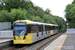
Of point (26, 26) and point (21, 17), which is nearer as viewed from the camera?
point (26, 26)

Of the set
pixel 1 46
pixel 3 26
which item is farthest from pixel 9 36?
pixel 1 46

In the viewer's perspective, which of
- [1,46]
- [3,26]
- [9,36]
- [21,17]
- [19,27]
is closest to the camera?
[1,46]

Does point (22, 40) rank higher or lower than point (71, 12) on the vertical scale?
lower

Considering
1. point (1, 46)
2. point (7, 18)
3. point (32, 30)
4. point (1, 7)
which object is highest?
point (1, 7)

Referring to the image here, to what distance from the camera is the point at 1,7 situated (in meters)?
53.7

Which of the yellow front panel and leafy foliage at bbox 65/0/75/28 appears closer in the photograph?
the yellow front panel

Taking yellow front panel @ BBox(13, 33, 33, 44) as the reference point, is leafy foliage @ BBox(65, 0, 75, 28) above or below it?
above

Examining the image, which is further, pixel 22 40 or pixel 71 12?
pixel 71 12

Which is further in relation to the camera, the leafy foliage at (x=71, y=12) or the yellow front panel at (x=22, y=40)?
the leafy foliage at (x=71, y=12)

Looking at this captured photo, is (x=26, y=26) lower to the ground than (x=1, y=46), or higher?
higher

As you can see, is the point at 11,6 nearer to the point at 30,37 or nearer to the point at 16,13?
the point at 16,13

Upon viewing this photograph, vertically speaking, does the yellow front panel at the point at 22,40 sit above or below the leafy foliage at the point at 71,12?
below

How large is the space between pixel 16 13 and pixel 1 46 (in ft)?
66.4

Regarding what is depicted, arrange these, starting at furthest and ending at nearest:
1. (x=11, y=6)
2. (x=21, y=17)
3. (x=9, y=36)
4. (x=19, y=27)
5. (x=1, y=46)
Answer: (x=11, y=6), (x=21, y=17), (x=9, y=36), (x=19, y=27), (x=1, y=46)
